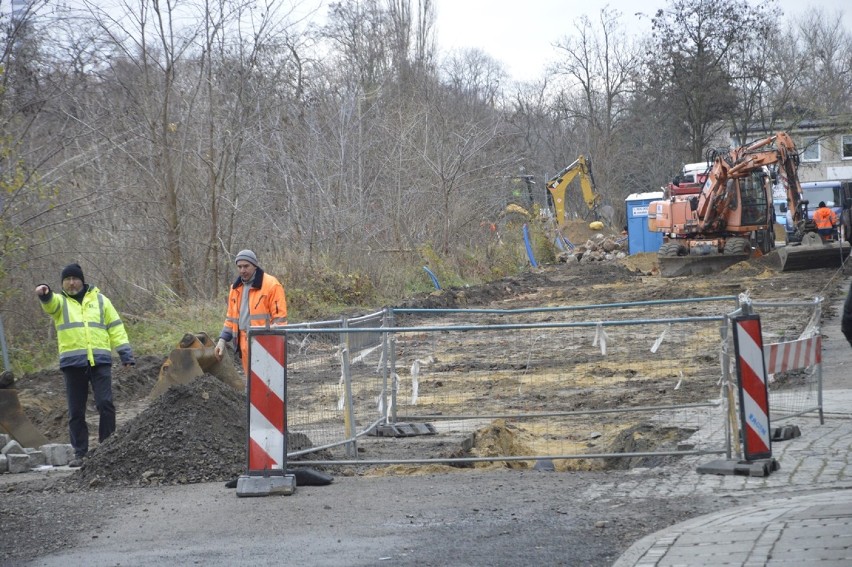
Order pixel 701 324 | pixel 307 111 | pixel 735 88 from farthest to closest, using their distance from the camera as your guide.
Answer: pixel 735 88
pixel 307 111
pixel 701 324

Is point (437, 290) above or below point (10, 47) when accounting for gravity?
below

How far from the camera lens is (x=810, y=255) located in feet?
100

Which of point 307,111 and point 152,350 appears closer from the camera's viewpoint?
point 152,350

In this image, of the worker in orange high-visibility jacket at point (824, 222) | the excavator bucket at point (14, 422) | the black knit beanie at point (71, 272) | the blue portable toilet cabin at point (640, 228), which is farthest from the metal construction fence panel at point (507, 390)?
the blue portable toilet cabin at point (640, 228)

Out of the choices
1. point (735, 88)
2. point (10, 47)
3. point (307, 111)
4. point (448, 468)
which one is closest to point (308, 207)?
point (307, 111)

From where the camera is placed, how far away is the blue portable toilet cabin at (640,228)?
4788 centimetres

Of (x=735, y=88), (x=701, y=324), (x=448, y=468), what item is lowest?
(x=448, y=468)

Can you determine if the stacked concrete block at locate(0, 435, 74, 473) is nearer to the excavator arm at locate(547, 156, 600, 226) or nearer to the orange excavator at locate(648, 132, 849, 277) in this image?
the orange excavator at locate(648, 132, 849, 277)

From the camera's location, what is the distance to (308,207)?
26.7 m

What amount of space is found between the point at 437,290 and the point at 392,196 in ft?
14.3

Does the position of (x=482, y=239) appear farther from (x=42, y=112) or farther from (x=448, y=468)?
(x=448, y=468)

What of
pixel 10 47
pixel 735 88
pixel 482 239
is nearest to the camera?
pixel 10 47

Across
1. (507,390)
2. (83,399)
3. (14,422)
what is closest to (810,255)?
(507,390)

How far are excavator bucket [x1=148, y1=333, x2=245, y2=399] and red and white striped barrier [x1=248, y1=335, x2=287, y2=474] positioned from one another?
3.36 metres
